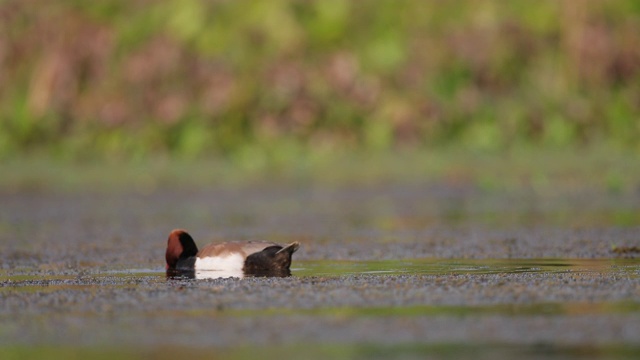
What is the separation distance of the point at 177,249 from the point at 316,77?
11.0m

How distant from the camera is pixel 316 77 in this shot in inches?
871

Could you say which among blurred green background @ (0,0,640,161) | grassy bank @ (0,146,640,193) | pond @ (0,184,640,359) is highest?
blurred green background @ (0,0,640,161)

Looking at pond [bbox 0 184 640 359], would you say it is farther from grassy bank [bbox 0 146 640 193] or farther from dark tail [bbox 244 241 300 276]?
grassy bank [bbox 0 146 640 193]

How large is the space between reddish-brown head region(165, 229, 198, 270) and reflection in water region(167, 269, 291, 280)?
196 mm

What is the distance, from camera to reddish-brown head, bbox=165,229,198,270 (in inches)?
448

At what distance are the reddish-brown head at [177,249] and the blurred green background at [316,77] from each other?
9318 mm

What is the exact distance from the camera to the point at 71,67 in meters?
22.9

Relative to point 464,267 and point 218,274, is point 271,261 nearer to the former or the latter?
point 218,274

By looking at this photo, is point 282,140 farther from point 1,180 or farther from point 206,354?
point 206,354

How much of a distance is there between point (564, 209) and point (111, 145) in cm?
813

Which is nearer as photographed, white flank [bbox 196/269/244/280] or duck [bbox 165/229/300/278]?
white flank [bbox 196/269/244/280]

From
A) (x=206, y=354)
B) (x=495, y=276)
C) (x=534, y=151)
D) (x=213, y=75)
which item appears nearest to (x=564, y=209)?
(x=534, y=151)

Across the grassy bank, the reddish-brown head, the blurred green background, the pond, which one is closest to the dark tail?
the pond

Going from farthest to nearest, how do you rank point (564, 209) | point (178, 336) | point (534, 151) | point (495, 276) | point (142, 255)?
point (534, 151) < point (564, 209) < point (142, 255) < point (495, 276) < point (178, 336)
